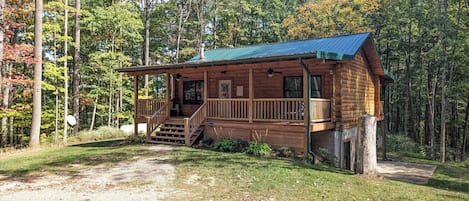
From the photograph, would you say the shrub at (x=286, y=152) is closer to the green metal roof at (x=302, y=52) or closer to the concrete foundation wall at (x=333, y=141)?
the concrete foundation wall at (x=333, y=141)

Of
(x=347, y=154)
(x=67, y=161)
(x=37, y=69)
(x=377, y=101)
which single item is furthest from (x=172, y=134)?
(x=377, y=101)

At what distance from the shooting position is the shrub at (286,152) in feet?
32.8

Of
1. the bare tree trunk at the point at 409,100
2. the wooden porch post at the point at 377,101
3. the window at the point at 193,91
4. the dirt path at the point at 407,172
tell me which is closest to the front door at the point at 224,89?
the window at the point at 193,91

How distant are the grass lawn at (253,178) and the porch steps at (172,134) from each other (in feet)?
4.93

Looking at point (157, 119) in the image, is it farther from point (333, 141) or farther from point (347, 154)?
point (347, 154)

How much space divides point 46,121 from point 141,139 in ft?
30.4

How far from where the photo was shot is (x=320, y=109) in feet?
35.4

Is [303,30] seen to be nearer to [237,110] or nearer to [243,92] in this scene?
[243,92]

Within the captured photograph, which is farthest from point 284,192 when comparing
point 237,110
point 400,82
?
point 400,82

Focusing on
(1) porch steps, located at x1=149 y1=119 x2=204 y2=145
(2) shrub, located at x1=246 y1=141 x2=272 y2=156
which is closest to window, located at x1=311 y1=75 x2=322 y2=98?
(2) shrub, located at x1=246 y1=141 x2=272 y2=156

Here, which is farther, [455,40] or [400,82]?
[400,82]

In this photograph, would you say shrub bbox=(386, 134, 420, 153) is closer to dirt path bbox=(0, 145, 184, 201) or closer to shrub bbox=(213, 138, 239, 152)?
shrub bbox=(213, 138, 239, 152)

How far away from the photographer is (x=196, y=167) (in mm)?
8102

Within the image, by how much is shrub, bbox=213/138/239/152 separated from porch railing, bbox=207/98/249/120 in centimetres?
96
